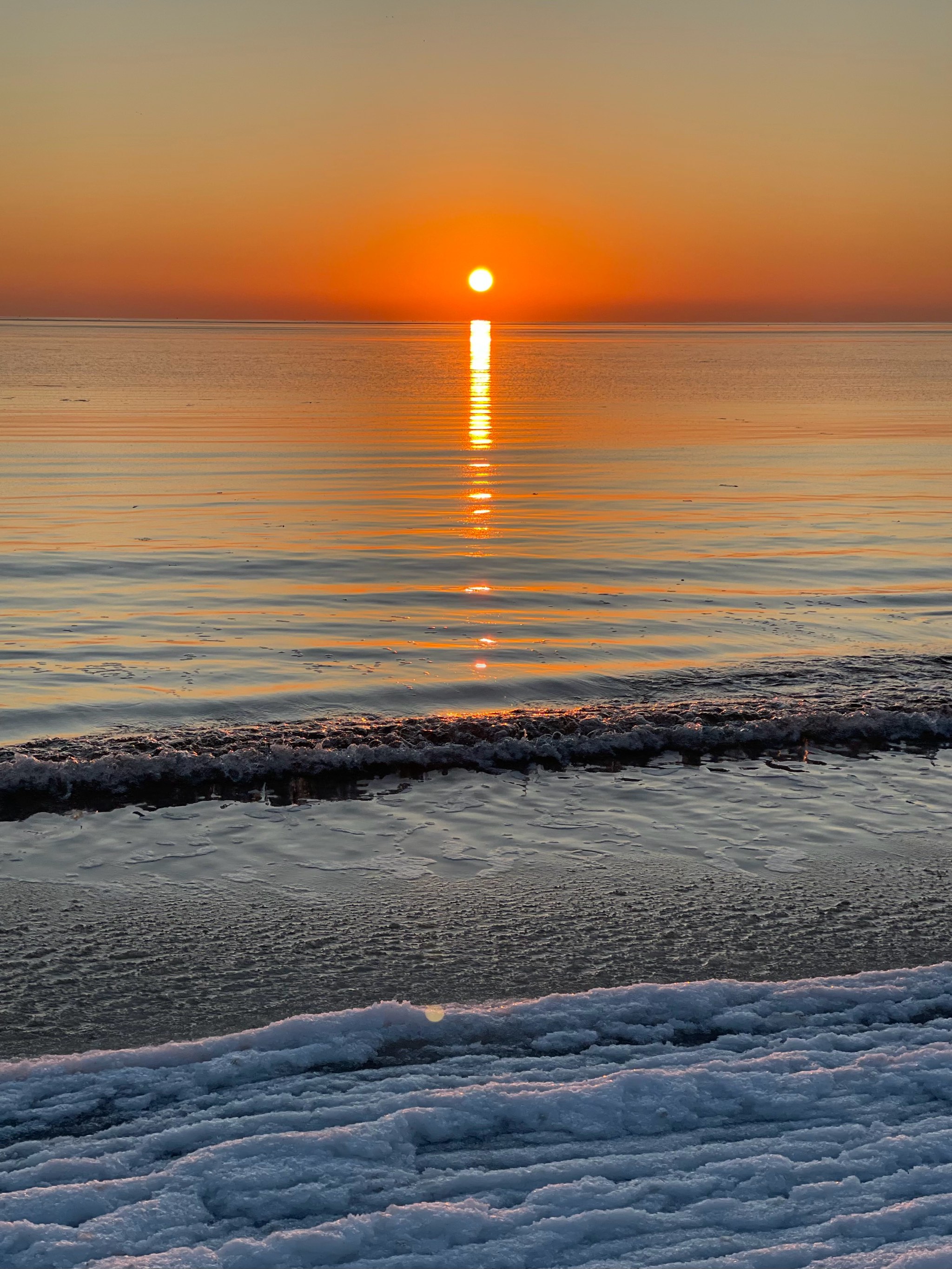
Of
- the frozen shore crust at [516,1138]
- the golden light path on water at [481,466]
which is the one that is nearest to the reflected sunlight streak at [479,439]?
the golden light path on water at [481,466]

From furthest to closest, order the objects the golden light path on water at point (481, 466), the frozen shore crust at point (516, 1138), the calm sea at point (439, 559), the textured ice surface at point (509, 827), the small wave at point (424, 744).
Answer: the golden light path on water at point (481, 466) → the calm sea at point (439, 559) → the small wave at point (424, 744) → the textured ice surface at point (509, 827) → the frozen shore crust at point (516, 1138)

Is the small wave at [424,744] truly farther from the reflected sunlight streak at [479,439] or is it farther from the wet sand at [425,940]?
the reflected sunlight streak at [479,439]

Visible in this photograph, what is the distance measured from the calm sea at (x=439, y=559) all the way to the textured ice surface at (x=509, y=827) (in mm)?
2008

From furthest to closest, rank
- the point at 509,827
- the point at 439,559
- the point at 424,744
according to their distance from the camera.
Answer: the point at 439,559, the point at 424,744, the point at 509,827

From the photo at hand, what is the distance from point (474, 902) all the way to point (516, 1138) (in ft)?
7.27

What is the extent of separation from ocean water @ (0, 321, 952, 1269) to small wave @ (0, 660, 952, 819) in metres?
0.04

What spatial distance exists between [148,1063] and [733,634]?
32.7ft

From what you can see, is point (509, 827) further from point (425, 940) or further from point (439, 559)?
point (439, 559)

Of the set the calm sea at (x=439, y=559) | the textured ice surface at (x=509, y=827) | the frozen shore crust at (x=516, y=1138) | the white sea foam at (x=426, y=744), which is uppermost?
the calm sea at (x=439, y=559)

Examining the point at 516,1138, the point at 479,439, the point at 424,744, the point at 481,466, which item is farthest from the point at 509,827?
the point at 479,439

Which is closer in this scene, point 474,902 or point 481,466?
point 474,902

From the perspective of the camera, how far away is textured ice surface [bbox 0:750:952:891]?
286 inches

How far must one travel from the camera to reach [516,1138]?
180 inches

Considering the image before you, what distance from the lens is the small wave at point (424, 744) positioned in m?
8.76
